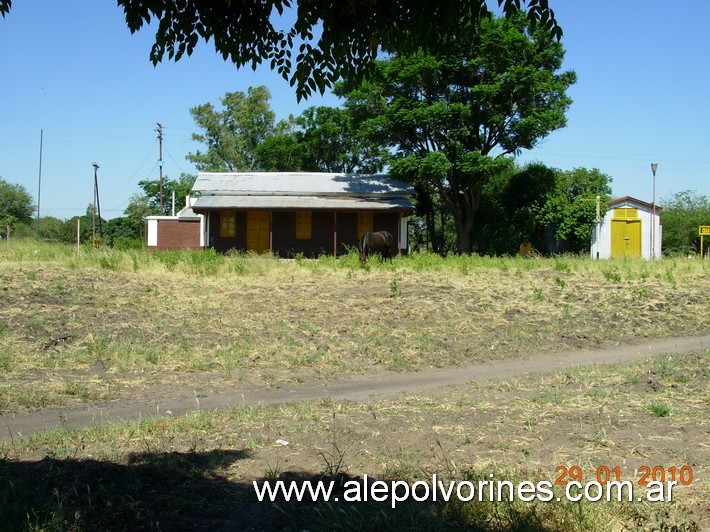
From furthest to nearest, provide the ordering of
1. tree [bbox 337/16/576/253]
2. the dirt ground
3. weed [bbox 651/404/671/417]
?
tree [bbox 337/16/576/253] → weed [bbox 651/404/671/417] → the dirt ground

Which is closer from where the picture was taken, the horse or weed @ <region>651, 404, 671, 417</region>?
weed @ <region>651, 404, 671, 417</region>

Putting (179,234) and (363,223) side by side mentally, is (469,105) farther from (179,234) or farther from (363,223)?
(179,234)

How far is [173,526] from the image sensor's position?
13.5ft

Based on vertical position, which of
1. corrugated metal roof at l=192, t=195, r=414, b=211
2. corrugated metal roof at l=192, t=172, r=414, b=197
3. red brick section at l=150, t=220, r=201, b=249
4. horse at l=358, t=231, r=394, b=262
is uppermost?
corrugated metal roof at l=192, t=172, r=414, b=197

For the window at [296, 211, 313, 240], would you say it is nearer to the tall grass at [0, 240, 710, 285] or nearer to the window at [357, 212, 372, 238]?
the window at [357, 212, 372, 238]

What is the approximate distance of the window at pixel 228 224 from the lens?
1283 inches

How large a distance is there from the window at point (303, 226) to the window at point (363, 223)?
7.79ft

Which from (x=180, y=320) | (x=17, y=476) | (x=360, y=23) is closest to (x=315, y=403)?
(x=17, y=476)

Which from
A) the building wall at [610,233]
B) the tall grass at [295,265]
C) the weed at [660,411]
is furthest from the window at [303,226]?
the weed at [660,411]

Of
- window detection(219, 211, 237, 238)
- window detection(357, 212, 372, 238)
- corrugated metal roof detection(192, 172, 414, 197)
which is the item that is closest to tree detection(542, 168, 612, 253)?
corrugated metal roof detection(192, 172, 414, 197)

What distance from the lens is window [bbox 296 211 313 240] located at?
107ft

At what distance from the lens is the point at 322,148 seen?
45438mm

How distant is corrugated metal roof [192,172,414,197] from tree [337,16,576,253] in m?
2.24
